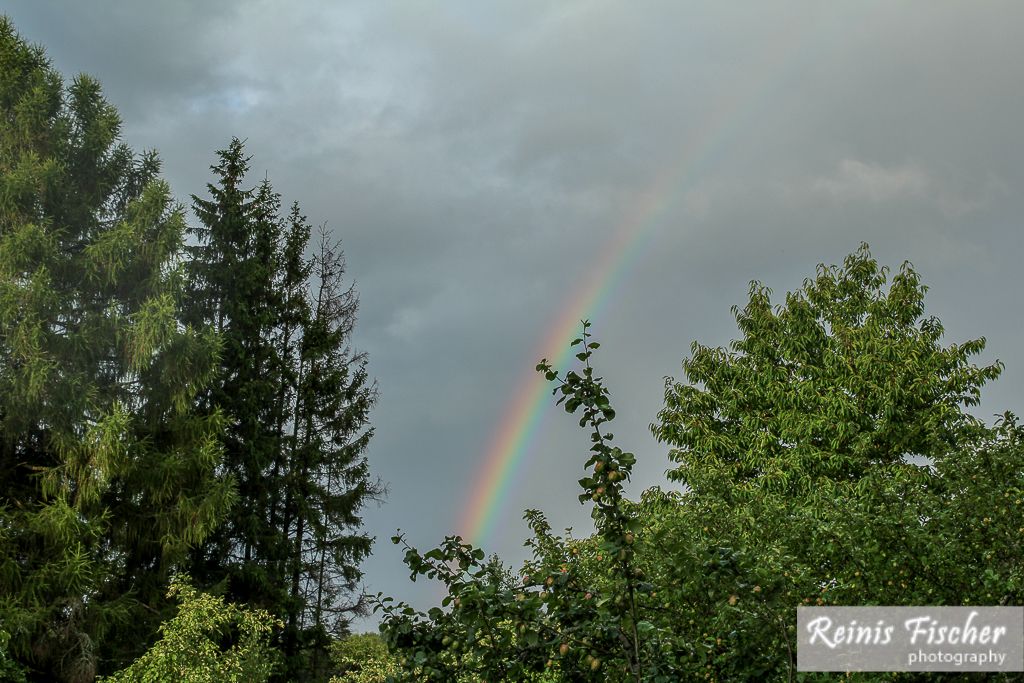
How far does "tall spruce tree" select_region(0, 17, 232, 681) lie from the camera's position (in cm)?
1702

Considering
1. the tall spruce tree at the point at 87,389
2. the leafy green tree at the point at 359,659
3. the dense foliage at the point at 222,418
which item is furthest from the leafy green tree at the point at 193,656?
the leafy green tree at the point at 359,659

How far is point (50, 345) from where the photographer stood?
18.0 meters

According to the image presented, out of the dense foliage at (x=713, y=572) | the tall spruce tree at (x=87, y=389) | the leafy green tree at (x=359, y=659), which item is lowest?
the dense foliage at (x=713, y=572)

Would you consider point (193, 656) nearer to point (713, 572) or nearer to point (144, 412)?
point (144, 412)

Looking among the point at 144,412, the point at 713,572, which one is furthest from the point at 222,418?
the point at 713,572

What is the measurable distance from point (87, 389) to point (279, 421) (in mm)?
5985

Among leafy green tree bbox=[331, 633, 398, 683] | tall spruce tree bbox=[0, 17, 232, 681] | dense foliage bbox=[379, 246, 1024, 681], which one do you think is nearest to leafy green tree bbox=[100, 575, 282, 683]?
tall spruce tree bbox=[0, 17, 232, 681]

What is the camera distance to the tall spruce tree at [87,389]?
55.8 feet

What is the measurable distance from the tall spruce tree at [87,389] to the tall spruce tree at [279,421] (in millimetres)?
1773

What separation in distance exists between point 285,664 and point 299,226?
1120cm

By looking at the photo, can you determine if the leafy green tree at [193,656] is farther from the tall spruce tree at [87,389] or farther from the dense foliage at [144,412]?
the tall spruce tree at [87,389]

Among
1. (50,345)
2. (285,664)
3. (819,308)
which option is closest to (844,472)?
(819,308)

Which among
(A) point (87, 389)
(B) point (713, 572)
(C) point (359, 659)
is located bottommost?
(B) point (713, 572)

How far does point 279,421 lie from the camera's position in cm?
2327
